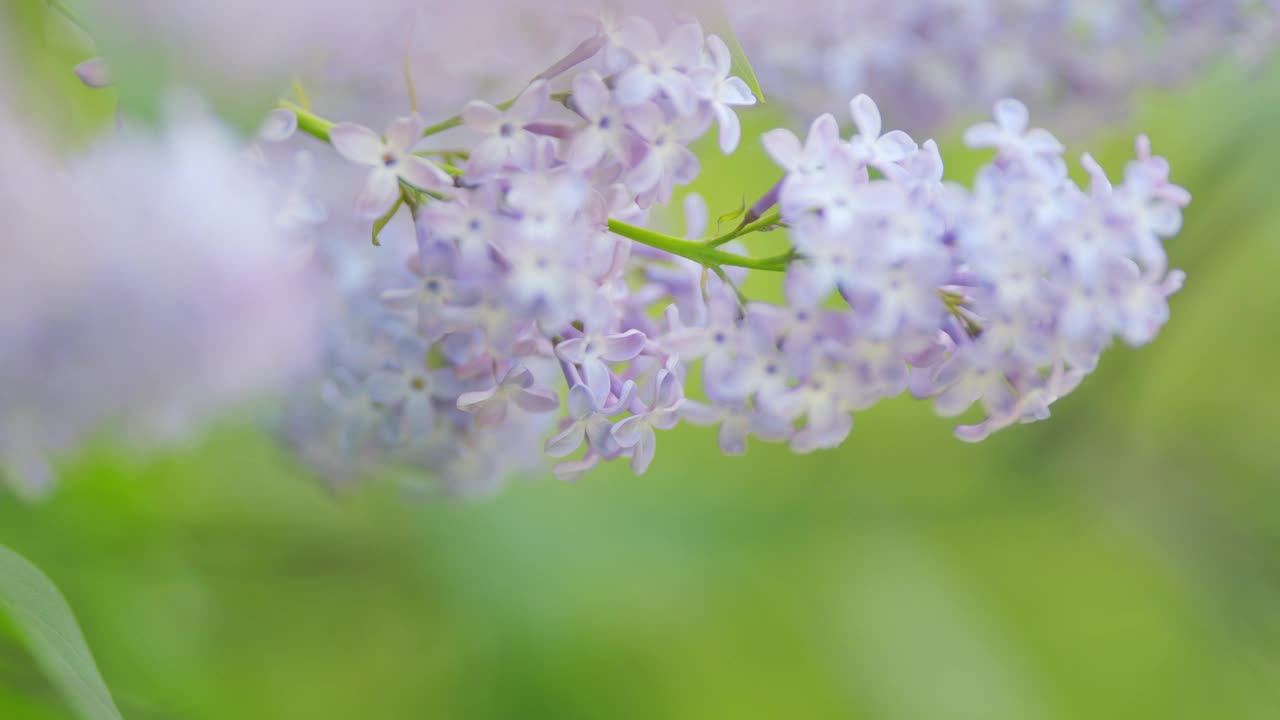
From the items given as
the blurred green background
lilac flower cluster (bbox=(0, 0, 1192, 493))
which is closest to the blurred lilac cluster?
the blurred green background

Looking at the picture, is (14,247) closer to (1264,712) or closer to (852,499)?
(852,499)

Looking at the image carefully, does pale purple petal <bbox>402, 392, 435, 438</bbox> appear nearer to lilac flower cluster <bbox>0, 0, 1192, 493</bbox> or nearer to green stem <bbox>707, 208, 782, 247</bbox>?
lilac flower cluster <bbox>0, 0, 1192, 493</bbox>

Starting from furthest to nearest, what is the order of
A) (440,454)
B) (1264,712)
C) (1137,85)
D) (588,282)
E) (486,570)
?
1. (1264,712)
2. (486,570)
3. (1137,85)
4. (440,454)
5. (588,282)

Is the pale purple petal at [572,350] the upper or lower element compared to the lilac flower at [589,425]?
upper

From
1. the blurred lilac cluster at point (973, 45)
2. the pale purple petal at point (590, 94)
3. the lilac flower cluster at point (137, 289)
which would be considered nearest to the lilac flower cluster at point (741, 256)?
the pale purple petal at point (590, 94)

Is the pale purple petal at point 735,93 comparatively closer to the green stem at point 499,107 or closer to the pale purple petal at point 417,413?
the green stem at point 499,107

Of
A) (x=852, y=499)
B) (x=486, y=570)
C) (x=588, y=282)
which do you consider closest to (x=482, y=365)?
(x=588, y=282)

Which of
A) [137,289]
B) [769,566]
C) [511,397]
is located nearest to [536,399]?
[511,397]
